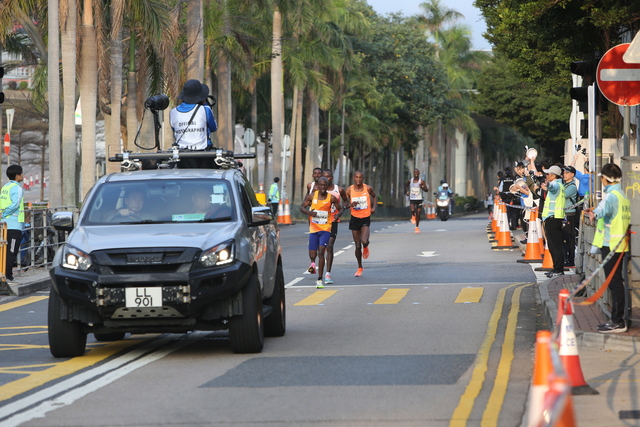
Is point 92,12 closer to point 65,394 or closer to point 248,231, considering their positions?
point 248,231

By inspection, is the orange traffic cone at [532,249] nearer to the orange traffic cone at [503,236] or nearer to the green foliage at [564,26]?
the green foliage at [564,26]

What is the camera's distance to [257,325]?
10.4 metres

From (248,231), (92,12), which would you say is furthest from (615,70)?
(92,12)

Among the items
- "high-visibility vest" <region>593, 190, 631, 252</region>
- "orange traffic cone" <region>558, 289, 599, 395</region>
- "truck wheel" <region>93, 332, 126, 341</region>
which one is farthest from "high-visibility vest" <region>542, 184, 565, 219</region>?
"orange traffic cone" <region>558, 289, 599, 395</region>

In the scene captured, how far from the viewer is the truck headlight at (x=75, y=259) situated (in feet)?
32.6

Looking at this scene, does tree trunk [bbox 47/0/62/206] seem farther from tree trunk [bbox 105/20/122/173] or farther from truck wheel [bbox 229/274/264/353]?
truck wheel [bbox 229/274/264/353]

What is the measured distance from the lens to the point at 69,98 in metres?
28.4

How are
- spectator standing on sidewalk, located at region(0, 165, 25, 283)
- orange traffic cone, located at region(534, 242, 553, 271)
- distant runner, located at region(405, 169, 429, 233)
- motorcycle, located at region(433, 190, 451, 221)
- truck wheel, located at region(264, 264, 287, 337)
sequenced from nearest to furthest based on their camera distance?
1. truck wheel, located at region(264, 264, 287, 337)
2. spectator standing on sidewalk, located at region(0, 165, 25, 283)
3. orange traffic cone, located at region(534, 242, 553, 271)
4. distant runner, located at region(405, 169, 429, 233)
5. motorcycle, located at region(433, 190, 451, 221)

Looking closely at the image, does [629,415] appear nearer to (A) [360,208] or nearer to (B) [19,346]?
(B) [19,346]

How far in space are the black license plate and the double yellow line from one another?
289 cm

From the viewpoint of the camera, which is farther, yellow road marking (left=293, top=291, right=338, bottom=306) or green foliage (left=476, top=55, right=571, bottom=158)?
green foliage (left=476, top=55, right=571, bottom=158)

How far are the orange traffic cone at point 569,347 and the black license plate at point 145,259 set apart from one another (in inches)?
143

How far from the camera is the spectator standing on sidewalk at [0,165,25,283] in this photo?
18031mm

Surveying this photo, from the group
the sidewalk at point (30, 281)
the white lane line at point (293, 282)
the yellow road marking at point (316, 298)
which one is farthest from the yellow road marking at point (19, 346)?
the white lane line at point (293, 282)
